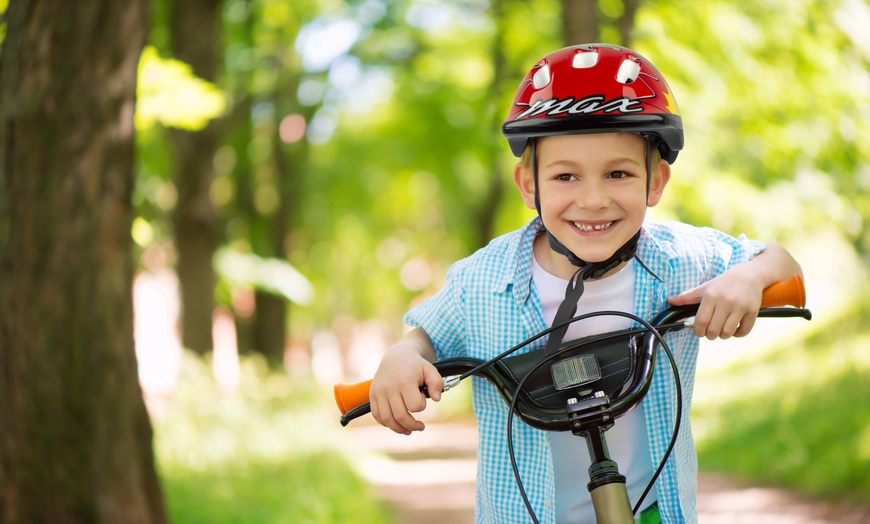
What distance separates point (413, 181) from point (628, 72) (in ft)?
61.6

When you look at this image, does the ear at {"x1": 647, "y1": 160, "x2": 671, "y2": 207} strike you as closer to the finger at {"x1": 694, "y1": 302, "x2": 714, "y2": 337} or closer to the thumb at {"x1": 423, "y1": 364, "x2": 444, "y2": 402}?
the finger at {"x1": 694, "y1": 302, "x2": 714, "y2": 337}

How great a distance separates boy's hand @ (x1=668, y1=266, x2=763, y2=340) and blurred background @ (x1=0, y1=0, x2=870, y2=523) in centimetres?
507

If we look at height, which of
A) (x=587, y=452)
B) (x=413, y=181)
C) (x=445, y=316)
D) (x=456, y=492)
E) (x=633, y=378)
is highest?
(x=413, y=181)

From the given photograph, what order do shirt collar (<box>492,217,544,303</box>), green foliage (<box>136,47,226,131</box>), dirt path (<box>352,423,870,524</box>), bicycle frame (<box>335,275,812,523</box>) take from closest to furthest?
bicycle frame (<box>335,275,812,523</box>), shirt collar (<box>492,217,544,303</box>), green foliage (<box>136,47,226,131</box>), dirt path (<box>352,423,870,524</box>)

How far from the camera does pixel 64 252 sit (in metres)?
4.89

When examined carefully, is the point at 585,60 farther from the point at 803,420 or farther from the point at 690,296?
the point at 803,420

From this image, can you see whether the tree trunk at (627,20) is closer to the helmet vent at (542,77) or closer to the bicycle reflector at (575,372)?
the helmet vent at (542,77)

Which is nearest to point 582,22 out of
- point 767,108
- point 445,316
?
point 767,108

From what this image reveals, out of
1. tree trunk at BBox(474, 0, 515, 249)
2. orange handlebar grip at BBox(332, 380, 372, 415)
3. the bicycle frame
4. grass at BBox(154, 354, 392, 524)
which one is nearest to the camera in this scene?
the bicycle frame

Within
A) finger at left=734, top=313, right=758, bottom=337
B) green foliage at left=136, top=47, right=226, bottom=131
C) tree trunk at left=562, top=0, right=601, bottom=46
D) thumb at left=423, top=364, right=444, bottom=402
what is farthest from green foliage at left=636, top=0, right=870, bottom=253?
thumb at left=423, top=364, right=444, bottom=402

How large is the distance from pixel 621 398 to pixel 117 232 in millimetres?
3713

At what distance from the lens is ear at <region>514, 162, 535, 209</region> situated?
2562mm

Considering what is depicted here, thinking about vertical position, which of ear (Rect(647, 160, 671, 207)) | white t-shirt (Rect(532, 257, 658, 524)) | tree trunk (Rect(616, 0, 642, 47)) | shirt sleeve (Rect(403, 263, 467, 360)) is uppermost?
tree trunk (Rect(616, 0, 642, 47))

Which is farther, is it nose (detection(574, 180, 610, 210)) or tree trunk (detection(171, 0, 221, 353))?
tree trunk (detection(171, 0, 221, 353))
